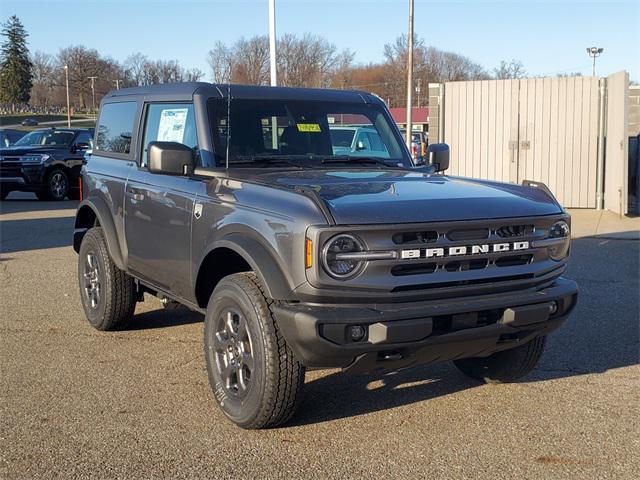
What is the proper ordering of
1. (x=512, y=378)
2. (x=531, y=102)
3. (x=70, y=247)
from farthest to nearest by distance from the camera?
(x=531, y=102), (x=70, y=247), (x=512, y=378)

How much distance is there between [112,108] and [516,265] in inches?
159

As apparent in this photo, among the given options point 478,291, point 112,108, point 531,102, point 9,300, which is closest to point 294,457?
point 478,291

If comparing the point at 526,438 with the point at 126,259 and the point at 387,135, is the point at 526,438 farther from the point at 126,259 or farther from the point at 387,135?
the point at 126,259

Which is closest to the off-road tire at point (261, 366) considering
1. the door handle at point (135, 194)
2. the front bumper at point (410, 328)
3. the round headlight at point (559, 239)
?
the front bumper at point (410, 328)

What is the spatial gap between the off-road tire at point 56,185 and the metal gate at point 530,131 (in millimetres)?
9287

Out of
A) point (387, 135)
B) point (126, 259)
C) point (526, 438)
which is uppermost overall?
point (387, 135)

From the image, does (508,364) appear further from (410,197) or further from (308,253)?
(308,253)

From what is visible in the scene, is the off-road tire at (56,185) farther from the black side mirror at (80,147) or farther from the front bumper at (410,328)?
the front bumper at (410,328)

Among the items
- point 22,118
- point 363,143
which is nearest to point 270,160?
point 363,143

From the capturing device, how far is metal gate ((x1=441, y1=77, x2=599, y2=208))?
51.5ft

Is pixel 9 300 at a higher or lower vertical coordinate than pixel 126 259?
lower

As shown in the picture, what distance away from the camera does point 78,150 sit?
63.3 ft

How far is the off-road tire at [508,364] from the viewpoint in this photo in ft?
16.5

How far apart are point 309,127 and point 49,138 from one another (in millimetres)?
15467
